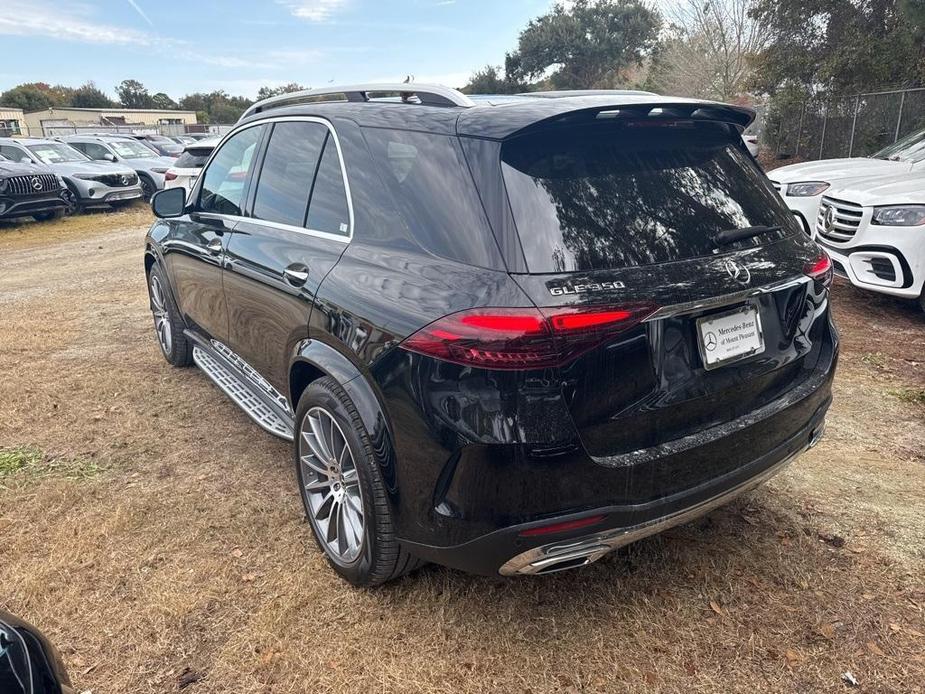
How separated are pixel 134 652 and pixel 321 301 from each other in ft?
4.66

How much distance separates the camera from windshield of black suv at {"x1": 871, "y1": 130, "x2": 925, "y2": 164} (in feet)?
23.5

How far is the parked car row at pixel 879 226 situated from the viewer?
5.50 meters

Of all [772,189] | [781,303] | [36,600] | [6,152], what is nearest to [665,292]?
[781,303]

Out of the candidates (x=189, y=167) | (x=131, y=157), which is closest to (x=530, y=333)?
(x=189, y=167)

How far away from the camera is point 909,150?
750 cm

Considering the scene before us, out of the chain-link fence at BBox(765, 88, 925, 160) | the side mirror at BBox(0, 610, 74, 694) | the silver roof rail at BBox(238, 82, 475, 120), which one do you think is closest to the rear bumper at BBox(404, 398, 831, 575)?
the side mirror at BBox(0, 610, 74, 694)

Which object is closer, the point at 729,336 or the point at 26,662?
the point at 26,662

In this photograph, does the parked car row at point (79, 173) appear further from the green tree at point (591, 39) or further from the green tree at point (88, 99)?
the green tree at point (88, 99)

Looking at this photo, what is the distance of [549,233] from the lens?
6.80 ft

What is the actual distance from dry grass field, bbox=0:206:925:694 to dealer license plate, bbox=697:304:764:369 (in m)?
1.00

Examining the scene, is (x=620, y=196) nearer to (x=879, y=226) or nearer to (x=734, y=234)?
(x=734, y=234)

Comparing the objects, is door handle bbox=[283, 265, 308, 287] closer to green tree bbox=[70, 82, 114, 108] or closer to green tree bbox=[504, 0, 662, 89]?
green tree bbox=[504, 0, 662, 89]

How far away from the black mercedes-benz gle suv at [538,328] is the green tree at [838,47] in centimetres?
1470

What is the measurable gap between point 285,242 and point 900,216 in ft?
16.8
